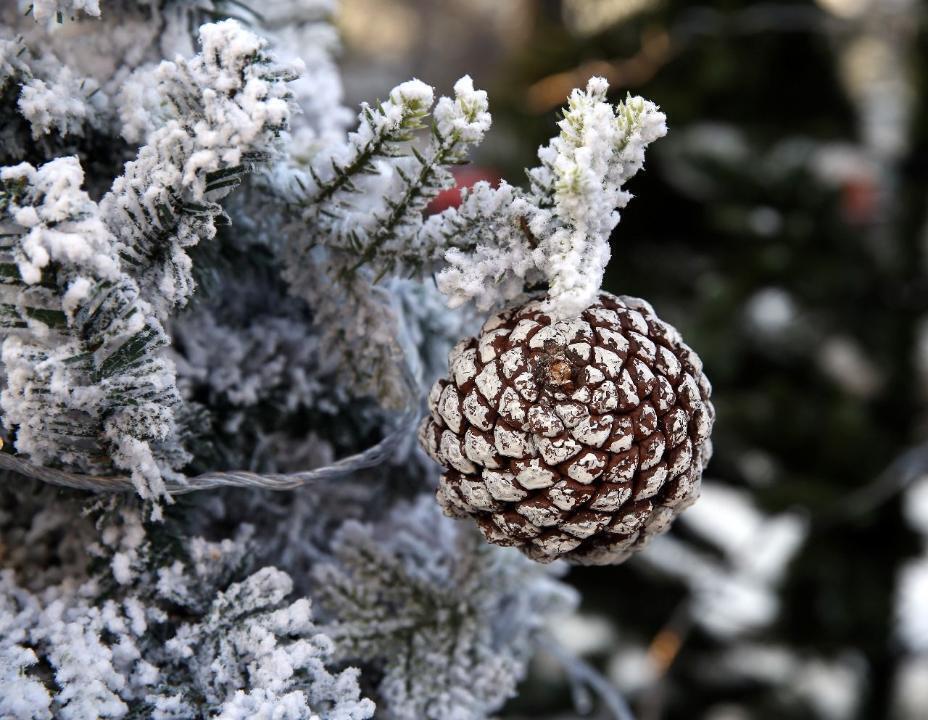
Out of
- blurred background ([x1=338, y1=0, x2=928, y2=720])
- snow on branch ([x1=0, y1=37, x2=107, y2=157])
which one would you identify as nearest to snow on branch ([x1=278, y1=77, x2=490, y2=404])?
snow on branch ([x1=0, y1=37, x2=107, y2=157])

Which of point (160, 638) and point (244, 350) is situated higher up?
point (244, 350)

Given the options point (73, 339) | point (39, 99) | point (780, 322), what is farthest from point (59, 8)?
point (780, 322)

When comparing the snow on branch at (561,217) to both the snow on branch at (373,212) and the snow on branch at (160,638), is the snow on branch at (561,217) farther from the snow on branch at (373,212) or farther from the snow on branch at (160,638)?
the snow on branch at (160,638)

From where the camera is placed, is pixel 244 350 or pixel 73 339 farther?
pixel 244 350

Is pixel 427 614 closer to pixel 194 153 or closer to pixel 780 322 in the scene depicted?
pixel 194 153

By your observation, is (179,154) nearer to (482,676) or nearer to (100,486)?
(100,486)

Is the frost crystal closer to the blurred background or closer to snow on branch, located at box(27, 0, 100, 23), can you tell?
snow on branch, located at box(27, 0, 100, 23)
